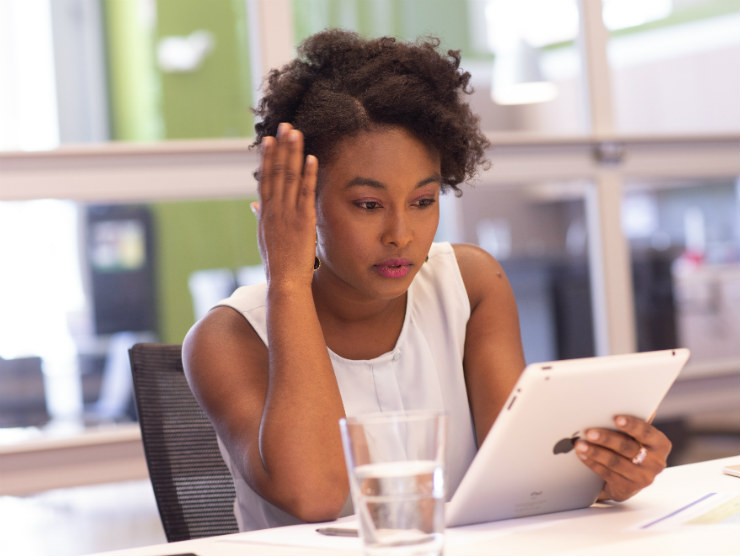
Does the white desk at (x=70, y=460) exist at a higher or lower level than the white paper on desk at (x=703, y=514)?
lower

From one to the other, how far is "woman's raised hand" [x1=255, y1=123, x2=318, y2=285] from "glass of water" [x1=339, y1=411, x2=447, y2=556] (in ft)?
2.05

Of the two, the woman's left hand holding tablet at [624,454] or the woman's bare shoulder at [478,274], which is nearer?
the woman's left hand holding tablet at [624,454]

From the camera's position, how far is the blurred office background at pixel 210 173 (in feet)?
9.55

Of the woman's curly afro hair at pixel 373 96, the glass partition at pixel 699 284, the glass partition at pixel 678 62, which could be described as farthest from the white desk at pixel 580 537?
the glass partition at pixel 678 62

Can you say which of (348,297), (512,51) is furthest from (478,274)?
(512,51)

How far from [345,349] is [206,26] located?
207cm

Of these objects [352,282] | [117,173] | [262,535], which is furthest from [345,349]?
[117,173]

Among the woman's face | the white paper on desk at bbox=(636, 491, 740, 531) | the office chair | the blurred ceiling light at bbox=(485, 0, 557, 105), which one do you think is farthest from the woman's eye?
the blurred ceiling light at bbox=(485, 0, 557, 105)

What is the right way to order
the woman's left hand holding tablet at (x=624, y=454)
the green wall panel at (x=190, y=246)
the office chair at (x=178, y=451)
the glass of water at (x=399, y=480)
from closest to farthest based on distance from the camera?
the glass of water at (x=399, y=480) < the woman's left hand holding tablet at (x=624, y=454) < the office chair at (x=178, y=451) < the green wall panel at (x=190, y=246)

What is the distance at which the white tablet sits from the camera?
3.05ft

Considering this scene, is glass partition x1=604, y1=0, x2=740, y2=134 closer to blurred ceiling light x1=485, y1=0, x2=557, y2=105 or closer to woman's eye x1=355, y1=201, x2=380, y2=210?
blurred ceiling light x1=485, y1=0, x2=557, y2=105

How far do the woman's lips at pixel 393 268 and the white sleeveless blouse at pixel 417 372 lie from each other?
210 millimetres

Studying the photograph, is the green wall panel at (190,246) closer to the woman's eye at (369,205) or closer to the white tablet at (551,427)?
the woman's eye at (369,205)

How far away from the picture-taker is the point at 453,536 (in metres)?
0.99
